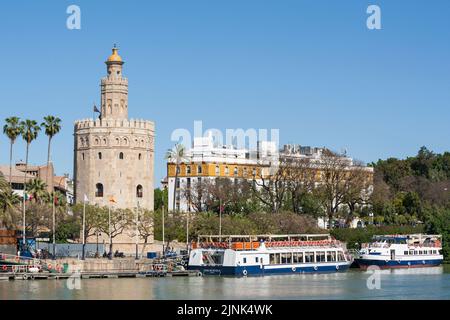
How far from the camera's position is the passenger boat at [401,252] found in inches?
3853

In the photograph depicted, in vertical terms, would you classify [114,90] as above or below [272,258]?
above

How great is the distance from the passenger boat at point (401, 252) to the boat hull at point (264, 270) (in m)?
5.04

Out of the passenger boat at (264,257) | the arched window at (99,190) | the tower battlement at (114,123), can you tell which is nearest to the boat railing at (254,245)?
the passenger boat at (264,257)

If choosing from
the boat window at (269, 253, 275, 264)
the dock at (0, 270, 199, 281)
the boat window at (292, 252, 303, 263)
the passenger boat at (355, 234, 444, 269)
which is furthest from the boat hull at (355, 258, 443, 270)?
the dock at (0, 270, 199, 281)

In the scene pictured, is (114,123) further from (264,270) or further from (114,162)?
(264,270)

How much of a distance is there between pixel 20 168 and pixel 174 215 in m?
39.8

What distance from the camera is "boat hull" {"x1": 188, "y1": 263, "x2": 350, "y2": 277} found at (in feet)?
280

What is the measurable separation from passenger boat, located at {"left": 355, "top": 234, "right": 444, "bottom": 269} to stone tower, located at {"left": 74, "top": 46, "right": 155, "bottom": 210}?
20885 millimetres

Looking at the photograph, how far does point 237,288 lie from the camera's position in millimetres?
73125

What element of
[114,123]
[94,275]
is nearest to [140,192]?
[114,123]

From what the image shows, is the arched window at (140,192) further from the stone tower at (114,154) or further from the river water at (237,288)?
the river water at (237,288)

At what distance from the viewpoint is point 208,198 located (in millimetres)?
121750

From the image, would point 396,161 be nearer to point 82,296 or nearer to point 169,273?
point 169,273

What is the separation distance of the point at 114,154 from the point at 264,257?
22090mm
